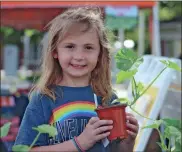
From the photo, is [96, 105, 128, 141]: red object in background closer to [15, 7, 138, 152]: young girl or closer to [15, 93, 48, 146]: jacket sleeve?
[15, 7, 138, 152]: young girl

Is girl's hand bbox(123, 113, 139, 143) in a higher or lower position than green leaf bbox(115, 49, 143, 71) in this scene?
lower

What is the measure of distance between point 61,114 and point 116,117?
10.4 inches

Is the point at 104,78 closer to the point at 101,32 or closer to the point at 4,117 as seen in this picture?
the point at 101,32

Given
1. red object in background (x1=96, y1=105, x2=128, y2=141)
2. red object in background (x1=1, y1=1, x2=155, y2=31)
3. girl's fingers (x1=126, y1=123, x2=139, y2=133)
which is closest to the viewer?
red object in background (x1=96, y1=105, x2=128, y2=141)

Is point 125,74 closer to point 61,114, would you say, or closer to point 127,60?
point 127,60

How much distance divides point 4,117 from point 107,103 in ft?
12.7

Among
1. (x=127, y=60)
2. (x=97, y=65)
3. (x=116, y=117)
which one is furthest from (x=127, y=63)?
(x=97, y=65)

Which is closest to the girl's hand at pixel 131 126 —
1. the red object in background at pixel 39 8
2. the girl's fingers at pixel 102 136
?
the girl's fingers at pixel 102 136

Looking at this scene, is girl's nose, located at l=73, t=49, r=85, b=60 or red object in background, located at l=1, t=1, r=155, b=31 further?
red object in background, located at l=1, t=1, r=155, b=31

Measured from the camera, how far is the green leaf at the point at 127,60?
1.57 m

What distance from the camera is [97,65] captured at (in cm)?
186

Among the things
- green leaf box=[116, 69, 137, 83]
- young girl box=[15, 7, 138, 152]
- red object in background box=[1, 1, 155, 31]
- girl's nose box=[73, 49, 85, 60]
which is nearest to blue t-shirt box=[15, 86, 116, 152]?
young girl box=[15, 7, 138, 152]

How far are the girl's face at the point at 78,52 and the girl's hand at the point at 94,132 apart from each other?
10.1 inches

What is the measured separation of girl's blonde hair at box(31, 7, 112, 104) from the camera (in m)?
1.77
